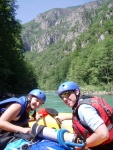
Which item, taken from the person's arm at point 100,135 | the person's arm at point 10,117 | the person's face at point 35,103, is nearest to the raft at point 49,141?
the person's arm at point 100,135

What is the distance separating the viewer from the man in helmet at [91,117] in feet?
8.86

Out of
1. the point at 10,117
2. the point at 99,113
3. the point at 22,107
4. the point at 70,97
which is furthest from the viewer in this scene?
the point at 22,107

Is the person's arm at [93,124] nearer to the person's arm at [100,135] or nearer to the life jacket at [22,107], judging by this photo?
the person's arm at [100,135]

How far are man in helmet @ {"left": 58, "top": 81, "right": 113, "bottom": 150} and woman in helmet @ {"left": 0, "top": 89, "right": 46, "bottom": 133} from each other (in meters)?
0.69

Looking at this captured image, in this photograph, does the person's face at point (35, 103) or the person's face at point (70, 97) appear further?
the person's face at point (35, 103)

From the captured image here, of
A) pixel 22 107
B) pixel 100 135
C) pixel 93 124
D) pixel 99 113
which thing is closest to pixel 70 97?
pixel 99 113

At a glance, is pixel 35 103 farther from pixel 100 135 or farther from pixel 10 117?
pixel 100 135

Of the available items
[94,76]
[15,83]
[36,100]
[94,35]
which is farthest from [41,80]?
[36,100]

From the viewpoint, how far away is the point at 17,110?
11.9 feet

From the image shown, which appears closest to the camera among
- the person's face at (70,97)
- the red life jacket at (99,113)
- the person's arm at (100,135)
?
the person's arm at (100,135)

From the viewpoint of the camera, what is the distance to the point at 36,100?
3939 mm

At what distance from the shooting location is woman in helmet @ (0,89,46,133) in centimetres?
357

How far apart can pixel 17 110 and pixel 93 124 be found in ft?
4.26

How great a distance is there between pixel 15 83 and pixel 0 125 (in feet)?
124
